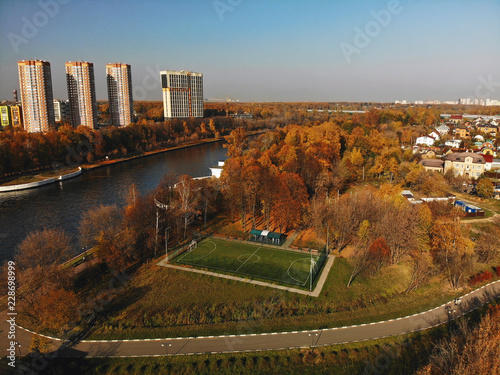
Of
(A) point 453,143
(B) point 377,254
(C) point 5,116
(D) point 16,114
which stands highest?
(D) point 16,114

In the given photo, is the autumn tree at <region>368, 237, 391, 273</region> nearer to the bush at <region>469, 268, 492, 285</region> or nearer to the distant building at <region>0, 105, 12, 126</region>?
the bush at <region>469, 268, 492, 285</region>

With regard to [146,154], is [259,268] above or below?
below

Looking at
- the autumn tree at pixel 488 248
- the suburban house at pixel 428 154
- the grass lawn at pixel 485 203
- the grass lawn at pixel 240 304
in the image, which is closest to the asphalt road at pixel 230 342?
the grass lawn at pixel 240 304

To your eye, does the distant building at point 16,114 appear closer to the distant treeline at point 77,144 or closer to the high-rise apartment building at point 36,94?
the high-rise apartment building at point 36,94

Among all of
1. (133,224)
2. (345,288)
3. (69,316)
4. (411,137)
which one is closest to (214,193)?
(133,224)

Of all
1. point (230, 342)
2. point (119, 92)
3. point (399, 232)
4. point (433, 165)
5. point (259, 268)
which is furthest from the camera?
point (119, 92)

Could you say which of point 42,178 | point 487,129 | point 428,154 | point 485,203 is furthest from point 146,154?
point 487,129

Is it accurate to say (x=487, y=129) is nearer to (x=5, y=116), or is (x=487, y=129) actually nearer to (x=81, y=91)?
(x=81, y=91)
